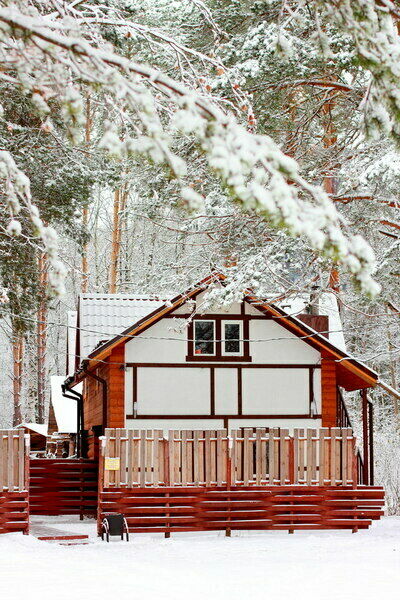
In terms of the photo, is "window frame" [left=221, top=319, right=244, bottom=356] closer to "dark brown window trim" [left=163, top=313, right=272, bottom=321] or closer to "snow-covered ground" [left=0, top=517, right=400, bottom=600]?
"dark brown window trim" [left=163, top=313, right=272, bottom=321]

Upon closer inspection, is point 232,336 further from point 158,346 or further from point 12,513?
point 12,513

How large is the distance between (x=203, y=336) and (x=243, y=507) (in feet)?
18.3

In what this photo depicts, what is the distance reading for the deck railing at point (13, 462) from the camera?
1514cm

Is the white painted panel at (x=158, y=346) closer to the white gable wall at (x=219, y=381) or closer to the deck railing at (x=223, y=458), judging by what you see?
the white gable wall at (x=219, y=381)

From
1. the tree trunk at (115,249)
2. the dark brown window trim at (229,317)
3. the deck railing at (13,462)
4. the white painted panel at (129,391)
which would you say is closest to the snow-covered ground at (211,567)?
the deck railing at (13,462)

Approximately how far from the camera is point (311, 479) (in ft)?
53.5

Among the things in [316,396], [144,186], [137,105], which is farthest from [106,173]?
[137,105]

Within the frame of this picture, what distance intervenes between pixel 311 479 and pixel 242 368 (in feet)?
16.4

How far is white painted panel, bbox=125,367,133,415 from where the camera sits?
20.3m

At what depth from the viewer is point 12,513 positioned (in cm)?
1510

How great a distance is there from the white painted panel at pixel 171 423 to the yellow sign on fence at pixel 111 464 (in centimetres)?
446

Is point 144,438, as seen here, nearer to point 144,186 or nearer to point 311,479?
point 311,479

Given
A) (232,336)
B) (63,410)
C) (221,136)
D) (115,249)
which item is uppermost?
(115,249)

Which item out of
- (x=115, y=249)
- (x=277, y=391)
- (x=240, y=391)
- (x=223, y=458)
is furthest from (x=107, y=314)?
(x=115, y=249)
